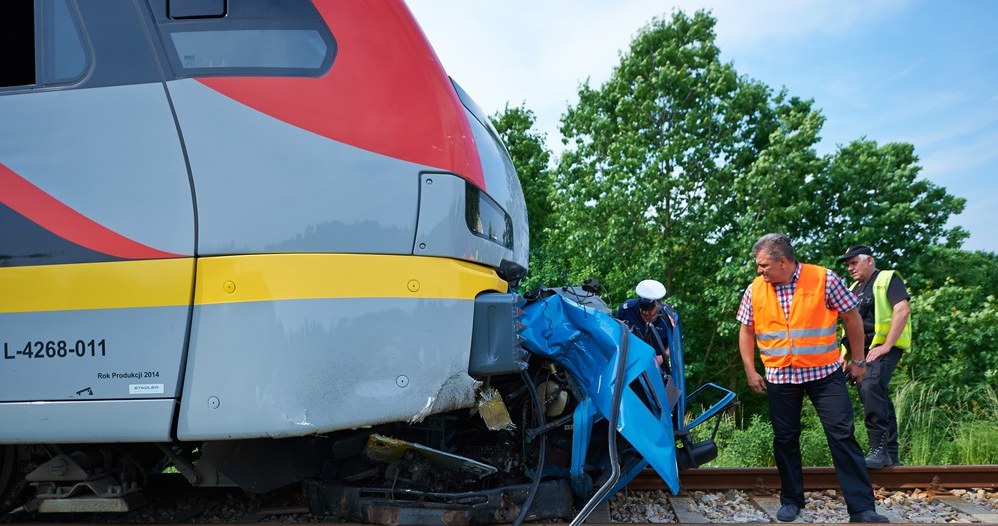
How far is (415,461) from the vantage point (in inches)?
123

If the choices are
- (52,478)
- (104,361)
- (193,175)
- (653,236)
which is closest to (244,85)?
(193,175)

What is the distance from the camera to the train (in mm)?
2500

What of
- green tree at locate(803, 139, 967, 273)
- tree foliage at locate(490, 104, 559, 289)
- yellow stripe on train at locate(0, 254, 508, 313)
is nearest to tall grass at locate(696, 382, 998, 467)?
yellow stripe on train at locate(0, 254, 508, 313)

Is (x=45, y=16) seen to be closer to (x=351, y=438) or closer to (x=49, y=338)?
(x=49, y=338)

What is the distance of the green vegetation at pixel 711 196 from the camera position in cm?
1753

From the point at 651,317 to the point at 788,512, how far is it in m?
1.72

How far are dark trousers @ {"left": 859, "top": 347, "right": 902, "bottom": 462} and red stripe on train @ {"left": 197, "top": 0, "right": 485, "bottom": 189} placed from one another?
410 centimetres

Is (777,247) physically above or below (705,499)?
above

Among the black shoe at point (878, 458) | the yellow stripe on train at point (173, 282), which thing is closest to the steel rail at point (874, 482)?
the black shoe at point (878, 458)

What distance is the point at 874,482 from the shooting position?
15.1 feet

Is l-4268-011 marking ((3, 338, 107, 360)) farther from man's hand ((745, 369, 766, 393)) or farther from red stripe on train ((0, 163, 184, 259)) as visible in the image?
man's hand ((745, 369, 766, 393))

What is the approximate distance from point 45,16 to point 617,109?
17.8m

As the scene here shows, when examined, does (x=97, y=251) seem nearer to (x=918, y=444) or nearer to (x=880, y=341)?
(x=880, y=341)

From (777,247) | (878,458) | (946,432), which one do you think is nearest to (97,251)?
(777,247)
